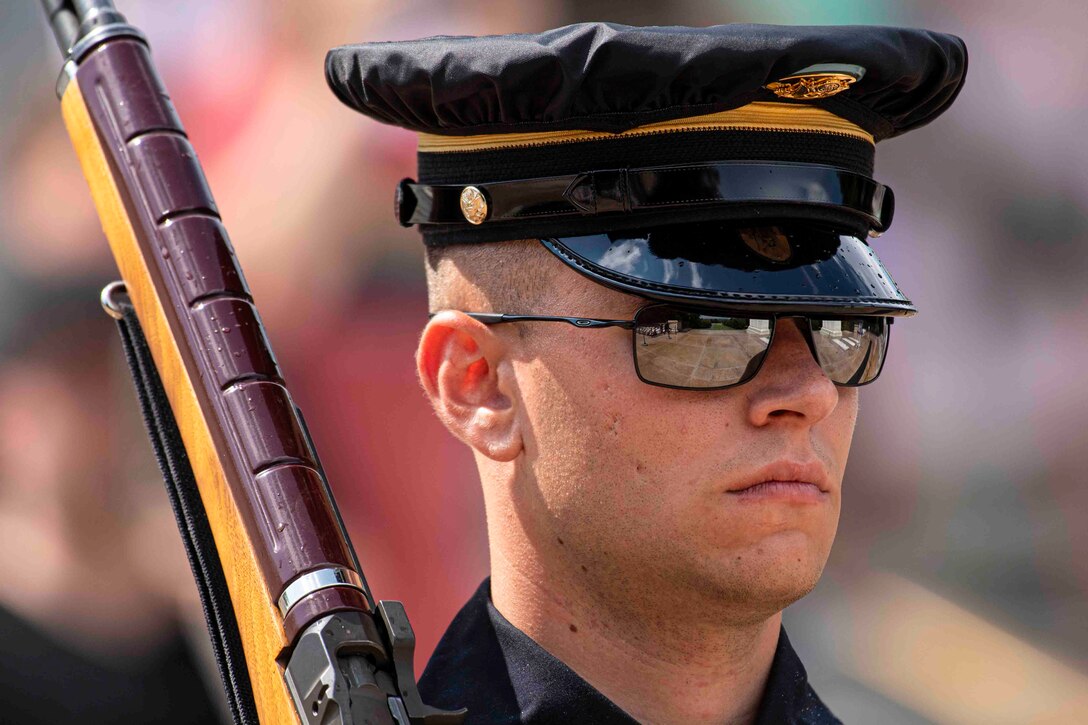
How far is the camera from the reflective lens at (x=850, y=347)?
1.84 m

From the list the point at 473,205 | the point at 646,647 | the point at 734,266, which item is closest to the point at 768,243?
the point at 734,266

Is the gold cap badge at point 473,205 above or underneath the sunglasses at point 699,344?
above

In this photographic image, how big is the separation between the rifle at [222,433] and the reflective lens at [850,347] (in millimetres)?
703

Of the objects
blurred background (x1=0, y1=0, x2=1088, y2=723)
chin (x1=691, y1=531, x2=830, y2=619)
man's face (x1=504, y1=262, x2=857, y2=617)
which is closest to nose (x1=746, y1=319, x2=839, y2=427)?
man's face (x1=504, y1=262, x2=857, y2=617)

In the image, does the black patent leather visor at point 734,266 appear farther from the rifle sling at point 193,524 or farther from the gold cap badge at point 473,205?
the rifle sling at point 193,524

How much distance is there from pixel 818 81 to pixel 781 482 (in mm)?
565

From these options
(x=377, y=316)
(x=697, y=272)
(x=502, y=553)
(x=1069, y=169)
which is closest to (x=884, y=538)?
(x=1069, y=169)

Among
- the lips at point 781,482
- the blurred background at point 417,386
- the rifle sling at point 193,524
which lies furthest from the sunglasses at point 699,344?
the blurred background at point 417,386

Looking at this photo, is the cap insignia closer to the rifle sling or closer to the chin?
the chin

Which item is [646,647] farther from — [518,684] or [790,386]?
[790,386]

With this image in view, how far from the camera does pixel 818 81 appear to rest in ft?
5.92

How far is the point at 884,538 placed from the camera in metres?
3.99

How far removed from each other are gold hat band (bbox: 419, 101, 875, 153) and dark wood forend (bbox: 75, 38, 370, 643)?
0.44 metres

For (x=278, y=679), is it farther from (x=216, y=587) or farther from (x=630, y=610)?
(x=630, y=610)
